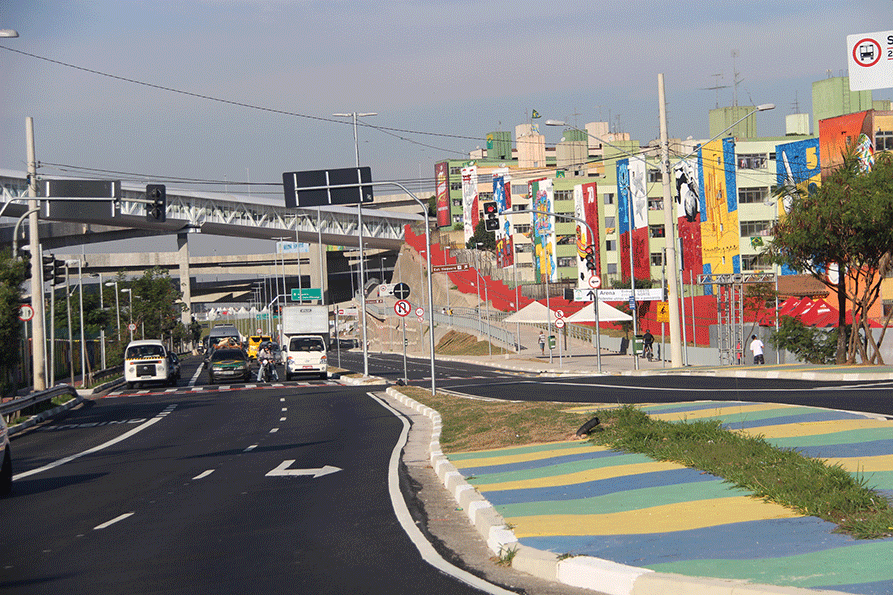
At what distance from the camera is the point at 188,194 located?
104m

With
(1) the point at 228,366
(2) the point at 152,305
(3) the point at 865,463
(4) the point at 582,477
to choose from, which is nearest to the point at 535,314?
(1) the point at 228,366

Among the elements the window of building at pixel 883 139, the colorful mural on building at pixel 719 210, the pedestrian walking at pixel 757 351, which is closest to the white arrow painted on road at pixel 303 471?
the pedestrian walking at pixel 757 351

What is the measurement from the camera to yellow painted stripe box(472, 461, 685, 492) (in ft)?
39.3

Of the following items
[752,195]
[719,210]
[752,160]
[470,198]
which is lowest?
[719,210]

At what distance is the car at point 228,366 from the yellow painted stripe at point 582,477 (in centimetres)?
4038

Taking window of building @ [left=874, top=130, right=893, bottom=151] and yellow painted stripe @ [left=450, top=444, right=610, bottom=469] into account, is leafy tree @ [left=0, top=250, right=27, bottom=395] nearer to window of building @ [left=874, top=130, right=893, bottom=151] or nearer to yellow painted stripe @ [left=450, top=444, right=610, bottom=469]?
yellow painted stripe @ [left=450, top=444, right=610, bottom=469]

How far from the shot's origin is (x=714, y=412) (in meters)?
17.9

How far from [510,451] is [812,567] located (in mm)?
9129

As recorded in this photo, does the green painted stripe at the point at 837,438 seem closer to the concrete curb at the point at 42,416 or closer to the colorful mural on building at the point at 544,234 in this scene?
the concrete curb at the point at 42,416

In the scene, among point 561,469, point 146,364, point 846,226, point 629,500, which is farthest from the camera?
point 146,364

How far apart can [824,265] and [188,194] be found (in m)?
80.8

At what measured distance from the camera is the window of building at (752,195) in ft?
261

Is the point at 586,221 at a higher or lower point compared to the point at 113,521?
higher

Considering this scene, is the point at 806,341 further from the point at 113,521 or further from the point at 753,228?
the point at 753,228
